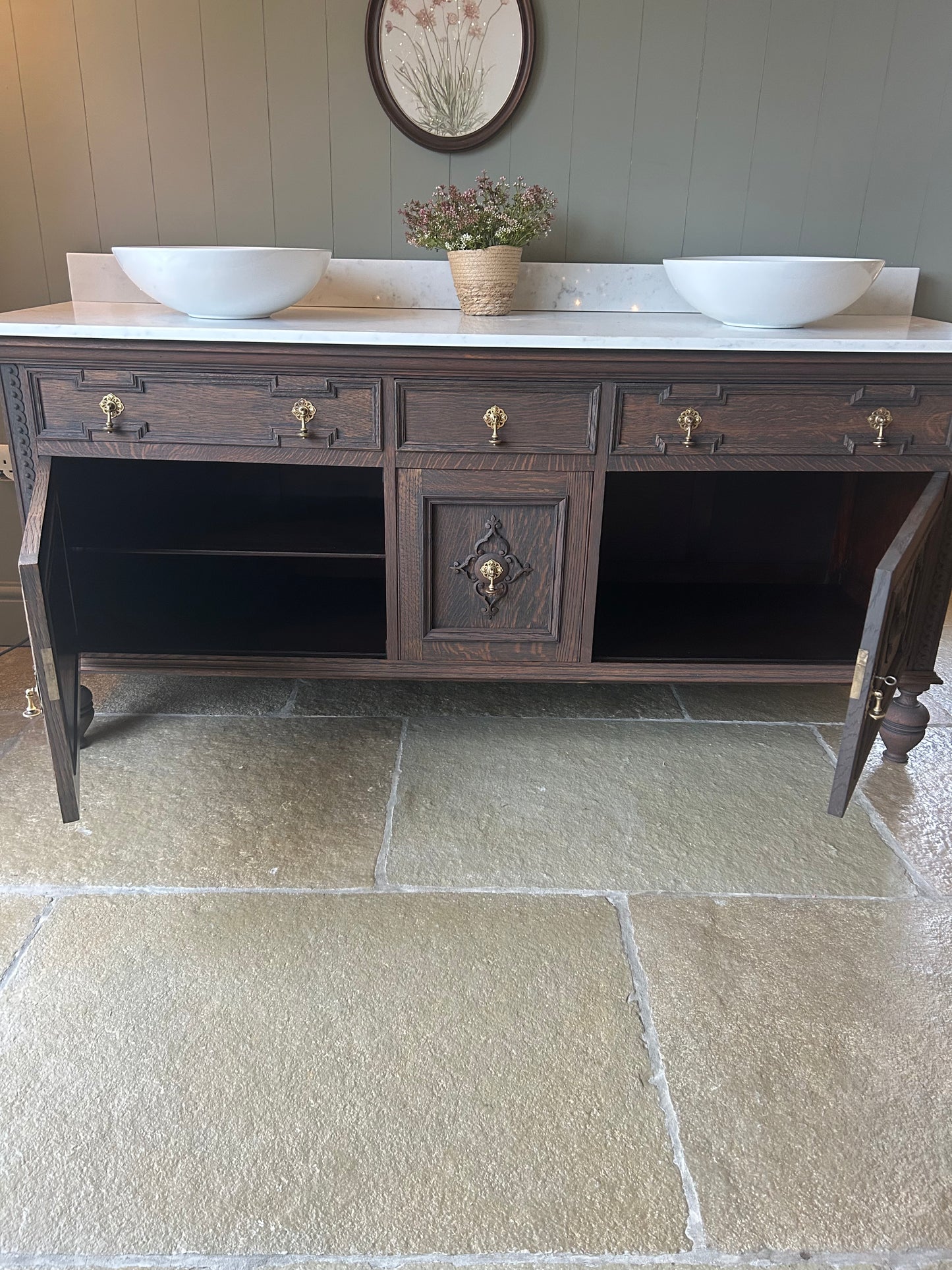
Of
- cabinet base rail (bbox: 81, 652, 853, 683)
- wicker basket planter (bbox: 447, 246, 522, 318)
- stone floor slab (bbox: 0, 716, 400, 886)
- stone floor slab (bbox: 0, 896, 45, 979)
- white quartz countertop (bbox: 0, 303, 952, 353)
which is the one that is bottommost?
stone floor slab (bbox: 0, 716, 400, 886)

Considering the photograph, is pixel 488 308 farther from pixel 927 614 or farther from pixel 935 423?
pixel 927 614

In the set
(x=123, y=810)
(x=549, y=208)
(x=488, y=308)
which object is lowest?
(x=123, y=810)

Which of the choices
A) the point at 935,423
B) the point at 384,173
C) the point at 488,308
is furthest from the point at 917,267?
the point at 384,173

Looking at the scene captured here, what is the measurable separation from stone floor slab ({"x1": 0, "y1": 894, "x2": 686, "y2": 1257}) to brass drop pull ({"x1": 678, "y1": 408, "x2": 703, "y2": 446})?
973 millimetres

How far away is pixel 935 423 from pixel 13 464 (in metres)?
1.96

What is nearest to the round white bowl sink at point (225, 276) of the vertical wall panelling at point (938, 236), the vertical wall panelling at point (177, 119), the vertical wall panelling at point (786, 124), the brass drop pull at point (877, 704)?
the vertical wall panelling at point (177, 119)

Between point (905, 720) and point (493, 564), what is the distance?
1.04m

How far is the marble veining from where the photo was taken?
2428mm

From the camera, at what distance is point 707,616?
2.37m

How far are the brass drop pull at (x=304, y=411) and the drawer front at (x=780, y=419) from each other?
0.63 m

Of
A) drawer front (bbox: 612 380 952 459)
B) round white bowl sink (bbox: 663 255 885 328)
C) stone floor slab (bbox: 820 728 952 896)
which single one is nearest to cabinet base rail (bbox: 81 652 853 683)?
stone floor slab (bbox: 820 728 952 896)

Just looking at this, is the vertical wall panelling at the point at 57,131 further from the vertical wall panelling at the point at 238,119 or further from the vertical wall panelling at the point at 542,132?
the vertical wall panelling at the point at 238,119

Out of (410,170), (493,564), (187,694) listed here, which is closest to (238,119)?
(410,170)

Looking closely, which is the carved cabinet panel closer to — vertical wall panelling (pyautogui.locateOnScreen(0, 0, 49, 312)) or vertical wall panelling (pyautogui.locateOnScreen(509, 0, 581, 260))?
vertical wall panelling (pyautogui.locateOnScreen(509, 0, 581, 260))
